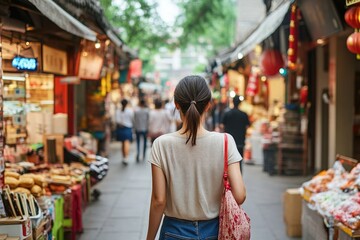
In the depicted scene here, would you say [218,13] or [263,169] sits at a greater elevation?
[218,13]

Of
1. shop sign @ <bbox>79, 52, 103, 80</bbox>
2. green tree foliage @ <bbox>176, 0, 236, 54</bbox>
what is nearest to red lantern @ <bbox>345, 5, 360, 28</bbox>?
shop sign @ <bbox>79, 52, 103, 80</bbox>

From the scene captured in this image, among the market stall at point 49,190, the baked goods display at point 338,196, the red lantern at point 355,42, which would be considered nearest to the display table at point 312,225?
the baked goods display at point 338,196

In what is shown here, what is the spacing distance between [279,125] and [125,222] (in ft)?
20.9

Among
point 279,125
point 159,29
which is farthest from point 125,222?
point 159,29

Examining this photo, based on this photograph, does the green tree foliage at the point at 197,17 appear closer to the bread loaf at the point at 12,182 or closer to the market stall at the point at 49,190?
the market stall at the point at 49,190

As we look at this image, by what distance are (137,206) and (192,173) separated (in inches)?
262

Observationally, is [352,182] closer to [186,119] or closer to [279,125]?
[186,119]

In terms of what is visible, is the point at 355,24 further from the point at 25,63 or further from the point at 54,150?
the point at 54,150

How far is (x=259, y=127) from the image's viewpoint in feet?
57.0

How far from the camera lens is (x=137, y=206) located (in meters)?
10.1

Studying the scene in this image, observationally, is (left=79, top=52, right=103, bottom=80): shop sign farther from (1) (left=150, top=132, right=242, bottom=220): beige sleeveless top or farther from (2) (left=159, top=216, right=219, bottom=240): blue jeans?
(2) (left=159, top=216, right=219, bottom=240): blue jeans

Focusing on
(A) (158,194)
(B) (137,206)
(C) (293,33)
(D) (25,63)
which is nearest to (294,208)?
(C) (293,33)

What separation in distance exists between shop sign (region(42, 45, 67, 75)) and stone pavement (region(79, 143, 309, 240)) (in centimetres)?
249

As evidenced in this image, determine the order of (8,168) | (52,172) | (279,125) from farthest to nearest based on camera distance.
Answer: (279,125)
(52,172)
(8,168)
